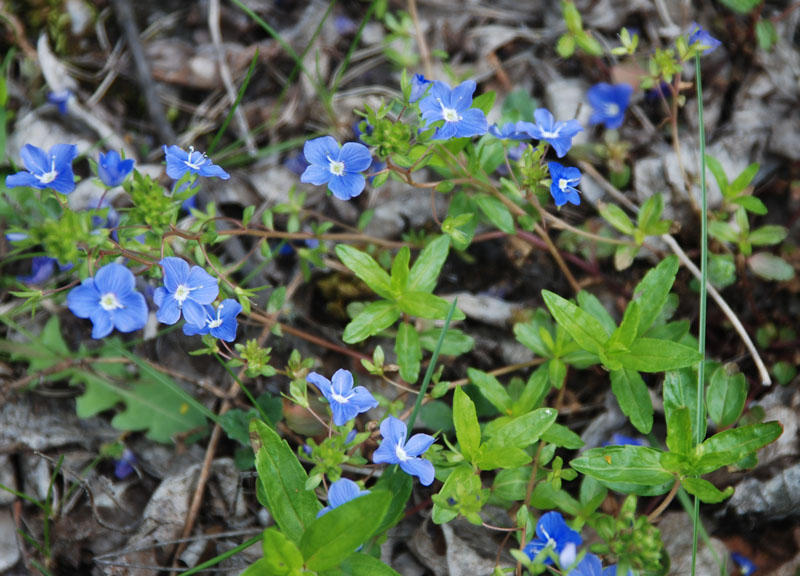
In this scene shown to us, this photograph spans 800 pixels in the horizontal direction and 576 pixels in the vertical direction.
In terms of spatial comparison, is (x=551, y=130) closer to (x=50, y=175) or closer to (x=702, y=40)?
(x=702, y=40)

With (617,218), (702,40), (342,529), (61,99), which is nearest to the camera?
(342,529)

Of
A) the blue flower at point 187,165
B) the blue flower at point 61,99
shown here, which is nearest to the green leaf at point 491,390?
the blue flower at point 187,165

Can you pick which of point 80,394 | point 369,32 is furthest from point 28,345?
point 369,32

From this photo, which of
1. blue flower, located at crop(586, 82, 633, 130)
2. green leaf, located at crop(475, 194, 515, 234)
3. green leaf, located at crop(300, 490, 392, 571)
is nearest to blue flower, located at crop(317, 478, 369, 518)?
green leaf, located at crop(300, 490, 392, 571)

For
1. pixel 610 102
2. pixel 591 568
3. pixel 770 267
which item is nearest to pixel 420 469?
pixel 591 568

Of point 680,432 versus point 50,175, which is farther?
point 50,175

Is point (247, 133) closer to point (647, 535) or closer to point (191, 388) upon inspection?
point (191, 388)

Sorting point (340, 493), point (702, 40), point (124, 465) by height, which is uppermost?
point (702, 40)
